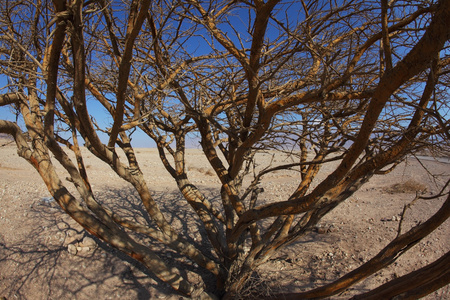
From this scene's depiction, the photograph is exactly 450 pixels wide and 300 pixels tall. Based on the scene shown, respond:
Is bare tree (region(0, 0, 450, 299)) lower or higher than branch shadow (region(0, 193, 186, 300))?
higher

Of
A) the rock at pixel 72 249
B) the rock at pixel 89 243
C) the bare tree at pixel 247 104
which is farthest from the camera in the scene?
the rock at pixel 89 243

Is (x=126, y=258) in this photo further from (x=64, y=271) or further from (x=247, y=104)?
(x=247, y=104)

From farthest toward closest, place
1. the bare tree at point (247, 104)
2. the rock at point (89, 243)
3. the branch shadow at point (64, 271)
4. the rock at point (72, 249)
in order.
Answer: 1. the rock at point (89, 243)
2. the rock at point (72, 249)
3. the branch shadow at point (64, 271)
4. the bare tree at point (247, 104)

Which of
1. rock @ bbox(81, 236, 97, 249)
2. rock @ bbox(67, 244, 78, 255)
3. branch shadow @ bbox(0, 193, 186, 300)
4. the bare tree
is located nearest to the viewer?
the bare tree

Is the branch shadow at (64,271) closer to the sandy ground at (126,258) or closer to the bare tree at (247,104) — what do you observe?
the sandy ground at (126,258)

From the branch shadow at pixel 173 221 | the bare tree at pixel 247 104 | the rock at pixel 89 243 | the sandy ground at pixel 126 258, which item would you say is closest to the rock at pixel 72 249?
the sandy ground at pixel 126 258

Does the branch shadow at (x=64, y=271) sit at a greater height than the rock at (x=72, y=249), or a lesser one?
lesser

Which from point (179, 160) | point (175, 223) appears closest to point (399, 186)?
point (175, 223)

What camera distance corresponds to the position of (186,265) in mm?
4621

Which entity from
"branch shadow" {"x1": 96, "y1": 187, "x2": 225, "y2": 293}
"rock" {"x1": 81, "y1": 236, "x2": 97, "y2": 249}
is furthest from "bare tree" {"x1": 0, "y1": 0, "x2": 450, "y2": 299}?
→ "rock" {"x1": 81, "y1": 236, "x2": 97, "y2": 249}

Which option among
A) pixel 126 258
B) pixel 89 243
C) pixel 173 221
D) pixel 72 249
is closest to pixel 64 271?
pixel 72 249

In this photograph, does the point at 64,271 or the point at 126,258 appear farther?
the point at 126,258

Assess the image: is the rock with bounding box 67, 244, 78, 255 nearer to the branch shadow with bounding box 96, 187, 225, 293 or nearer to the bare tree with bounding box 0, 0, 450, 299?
the branch shadow with bounding box 96, 187, 225, 293

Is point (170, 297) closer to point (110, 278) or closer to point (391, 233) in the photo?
point (110, 278)
